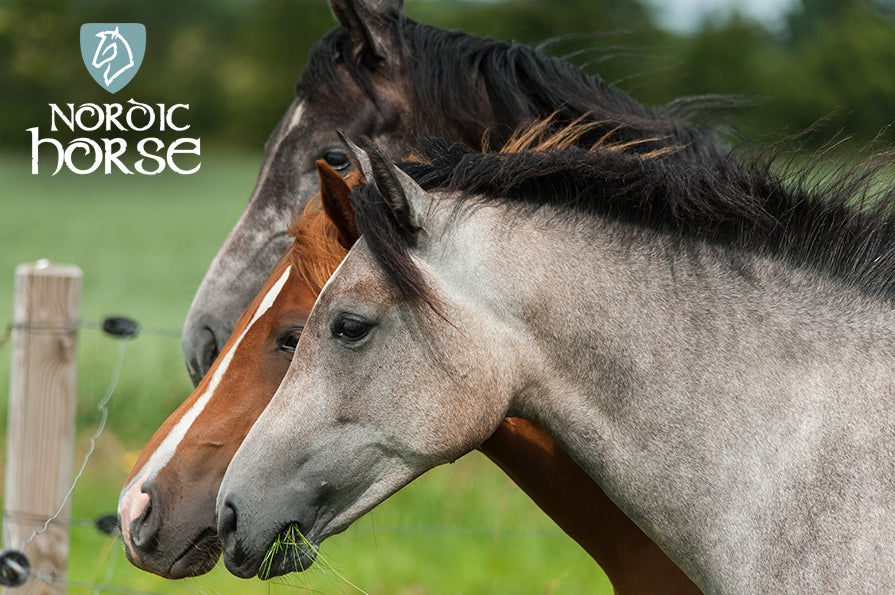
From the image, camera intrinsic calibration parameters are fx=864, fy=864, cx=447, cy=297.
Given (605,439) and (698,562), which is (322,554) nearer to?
(605,439)

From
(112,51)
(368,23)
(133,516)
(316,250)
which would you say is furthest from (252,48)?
(133,516)

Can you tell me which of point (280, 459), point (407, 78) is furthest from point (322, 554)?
point (407, 78)

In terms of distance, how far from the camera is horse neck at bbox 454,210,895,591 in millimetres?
1976

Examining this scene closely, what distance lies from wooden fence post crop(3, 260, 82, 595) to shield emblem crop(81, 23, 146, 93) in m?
1.68

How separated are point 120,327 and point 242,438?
1.81 metres

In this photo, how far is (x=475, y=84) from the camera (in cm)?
336

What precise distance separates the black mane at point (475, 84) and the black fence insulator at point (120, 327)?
140 centimetres

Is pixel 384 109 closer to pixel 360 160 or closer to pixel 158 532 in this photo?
pixel 360 160

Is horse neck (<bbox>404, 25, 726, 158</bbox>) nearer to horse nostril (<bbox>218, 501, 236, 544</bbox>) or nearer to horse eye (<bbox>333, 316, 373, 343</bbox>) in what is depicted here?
horse eye (<bbox>333, 316, 373, 343</bbox>)

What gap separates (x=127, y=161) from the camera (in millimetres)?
35531

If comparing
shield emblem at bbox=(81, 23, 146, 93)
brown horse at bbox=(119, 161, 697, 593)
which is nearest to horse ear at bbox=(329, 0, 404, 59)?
brown horse at bbox=(119, 161, 697, 593)

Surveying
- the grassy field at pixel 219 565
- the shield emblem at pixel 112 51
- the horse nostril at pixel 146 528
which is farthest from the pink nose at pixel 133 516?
the shield emblem at pixel 112 51

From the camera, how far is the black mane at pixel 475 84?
10.8ft

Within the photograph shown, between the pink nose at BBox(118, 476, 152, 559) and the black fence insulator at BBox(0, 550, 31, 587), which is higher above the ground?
the pink nose at BBox(118, 476, 152, 559)
